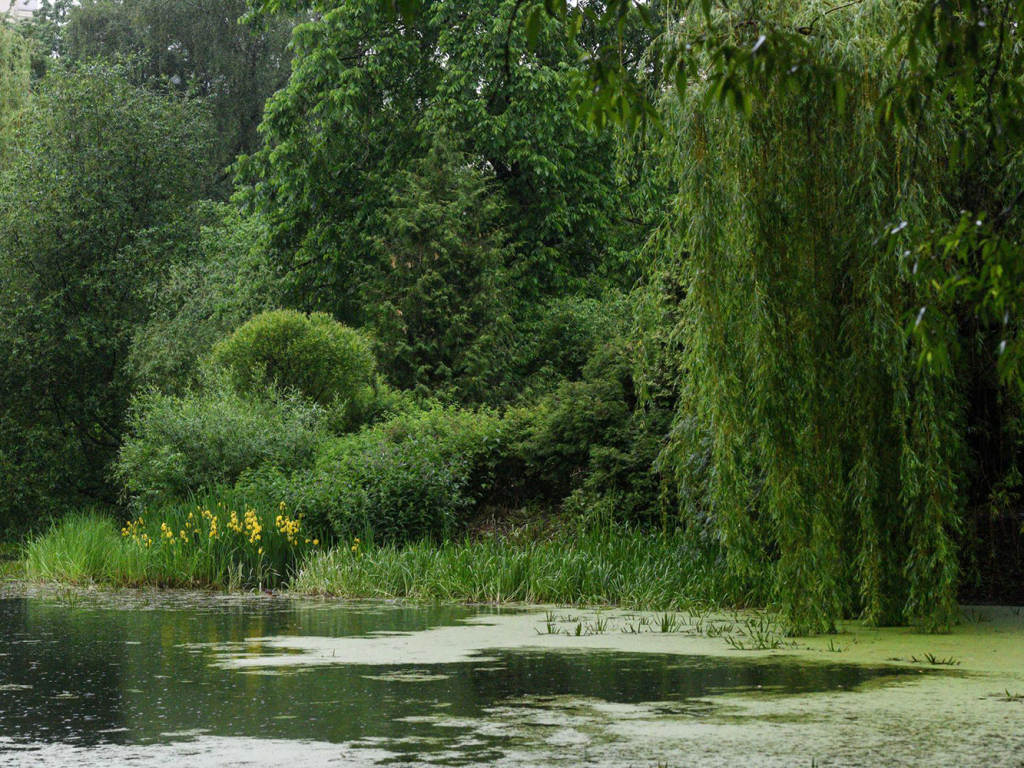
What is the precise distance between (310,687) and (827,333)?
4.46 m

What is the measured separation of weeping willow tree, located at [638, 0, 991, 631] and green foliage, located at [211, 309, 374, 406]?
926cm

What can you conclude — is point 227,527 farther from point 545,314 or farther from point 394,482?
point 545,314

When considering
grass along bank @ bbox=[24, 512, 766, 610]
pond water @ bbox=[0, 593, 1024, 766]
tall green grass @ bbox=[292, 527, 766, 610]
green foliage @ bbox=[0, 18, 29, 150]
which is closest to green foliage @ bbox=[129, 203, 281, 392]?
green foliage @ bbox=[0, 18, 29, 150]

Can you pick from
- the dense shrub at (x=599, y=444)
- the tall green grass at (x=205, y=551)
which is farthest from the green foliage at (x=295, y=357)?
the dense shrub at (x=599, y=444)

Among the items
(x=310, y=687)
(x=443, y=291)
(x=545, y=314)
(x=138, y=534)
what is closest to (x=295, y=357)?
(x=138, y=534)

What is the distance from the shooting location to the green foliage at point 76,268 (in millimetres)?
22844

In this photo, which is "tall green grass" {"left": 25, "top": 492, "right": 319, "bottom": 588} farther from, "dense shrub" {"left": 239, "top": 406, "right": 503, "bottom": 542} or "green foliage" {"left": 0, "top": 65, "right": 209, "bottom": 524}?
"green foliage" {"left": 0, "top": 65, "right": 209, "bottom": 524}

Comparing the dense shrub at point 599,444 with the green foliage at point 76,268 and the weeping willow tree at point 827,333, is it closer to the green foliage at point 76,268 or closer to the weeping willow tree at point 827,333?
the weeping willow tree at point 827,333

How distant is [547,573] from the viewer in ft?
39.2

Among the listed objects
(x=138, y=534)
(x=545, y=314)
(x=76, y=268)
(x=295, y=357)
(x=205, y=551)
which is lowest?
(x=205, y=551)

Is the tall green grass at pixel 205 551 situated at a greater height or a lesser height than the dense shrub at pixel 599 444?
lesser

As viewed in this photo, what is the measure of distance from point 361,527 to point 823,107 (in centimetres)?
737

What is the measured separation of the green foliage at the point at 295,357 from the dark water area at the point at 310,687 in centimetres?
827

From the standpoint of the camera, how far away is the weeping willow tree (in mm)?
8688
